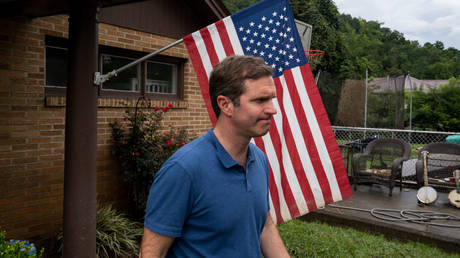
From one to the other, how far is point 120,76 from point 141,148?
130 centimetres

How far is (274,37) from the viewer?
11.0 ft

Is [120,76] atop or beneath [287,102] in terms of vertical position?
atop

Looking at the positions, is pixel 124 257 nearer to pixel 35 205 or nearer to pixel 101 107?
pixel 35 205

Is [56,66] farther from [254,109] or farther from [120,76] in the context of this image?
[254,109]

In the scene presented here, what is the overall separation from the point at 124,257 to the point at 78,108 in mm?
1924

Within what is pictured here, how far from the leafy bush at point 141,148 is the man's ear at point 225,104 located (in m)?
3.69

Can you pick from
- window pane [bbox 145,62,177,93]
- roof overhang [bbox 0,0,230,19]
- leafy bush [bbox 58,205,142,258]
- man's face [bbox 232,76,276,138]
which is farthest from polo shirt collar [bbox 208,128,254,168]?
window pane [bbox 145,62,177,93]

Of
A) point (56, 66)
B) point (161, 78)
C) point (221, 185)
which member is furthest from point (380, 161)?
point (221, 185)

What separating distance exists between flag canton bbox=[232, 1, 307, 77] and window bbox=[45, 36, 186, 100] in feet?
9.06

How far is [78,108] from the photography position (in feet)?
11.5

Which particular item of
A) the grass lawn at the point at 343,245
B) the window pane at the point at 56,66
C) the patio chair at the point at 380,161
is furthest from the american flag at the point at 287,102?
the patio chair at the point at 380,161

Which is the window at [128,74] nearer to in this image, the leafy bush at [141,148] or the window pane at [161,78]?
the window pane at [161,78]

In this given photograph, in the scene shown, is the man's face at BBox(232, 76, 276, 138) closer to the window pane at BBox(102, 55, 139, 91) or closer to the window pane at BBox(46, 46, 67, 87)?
the window pane at BBox(46, 46, 67, 87)

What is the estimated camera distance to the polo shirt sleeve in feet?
4.35
